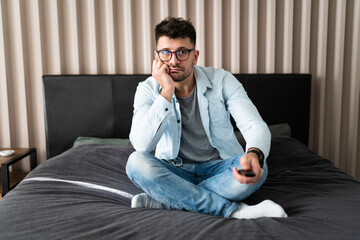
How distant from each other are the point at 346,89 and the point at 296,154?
107cm

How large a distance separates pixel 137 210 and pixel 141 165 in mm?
189

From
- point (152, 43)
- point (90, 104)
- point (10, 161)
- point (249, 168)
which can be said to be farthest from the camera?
point (152, 43)

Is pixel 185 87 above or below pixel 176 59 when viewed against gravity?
below

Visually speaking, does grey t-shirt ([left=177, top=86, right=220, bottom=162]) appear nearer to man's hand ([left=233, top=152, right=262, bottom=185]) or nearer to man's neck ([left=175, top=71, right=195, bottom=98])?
man's neck ([left=175, top=71, right=195, bottom=98])

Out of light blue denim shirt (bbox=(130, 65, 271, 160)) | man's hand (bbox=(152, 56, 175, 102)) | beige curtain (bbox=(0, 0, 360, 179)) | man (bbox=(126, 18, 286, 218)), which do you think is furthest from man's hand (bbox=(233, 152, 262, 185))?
beige curtain (bbox=(0, 0, 360, 179))

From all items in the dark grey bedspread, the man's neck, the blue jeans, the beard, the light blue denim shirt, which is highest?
the beard

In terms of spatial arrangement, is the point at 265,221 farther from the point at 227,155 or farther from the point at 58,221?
the point at 58,221

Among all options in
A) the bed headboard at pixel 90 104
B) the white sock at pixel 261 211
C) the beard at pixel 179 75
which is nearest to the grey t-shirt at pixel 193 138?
the beard at pixel 179 75

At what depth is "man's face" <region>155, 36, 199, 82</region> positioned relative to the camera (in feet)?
5.68

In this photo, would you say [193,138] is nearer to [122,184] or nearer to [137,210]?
[122,184]

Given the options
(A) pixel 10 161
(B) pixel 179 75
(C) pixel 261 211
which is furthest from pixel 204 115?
(A) pixel 10 161

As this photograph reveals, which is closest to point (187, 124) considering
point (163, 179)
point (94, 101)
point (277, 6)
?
point (163, 179)

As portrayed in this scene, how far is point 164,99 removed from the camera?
5.41 ft

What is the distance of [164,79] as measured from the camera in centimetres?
171
